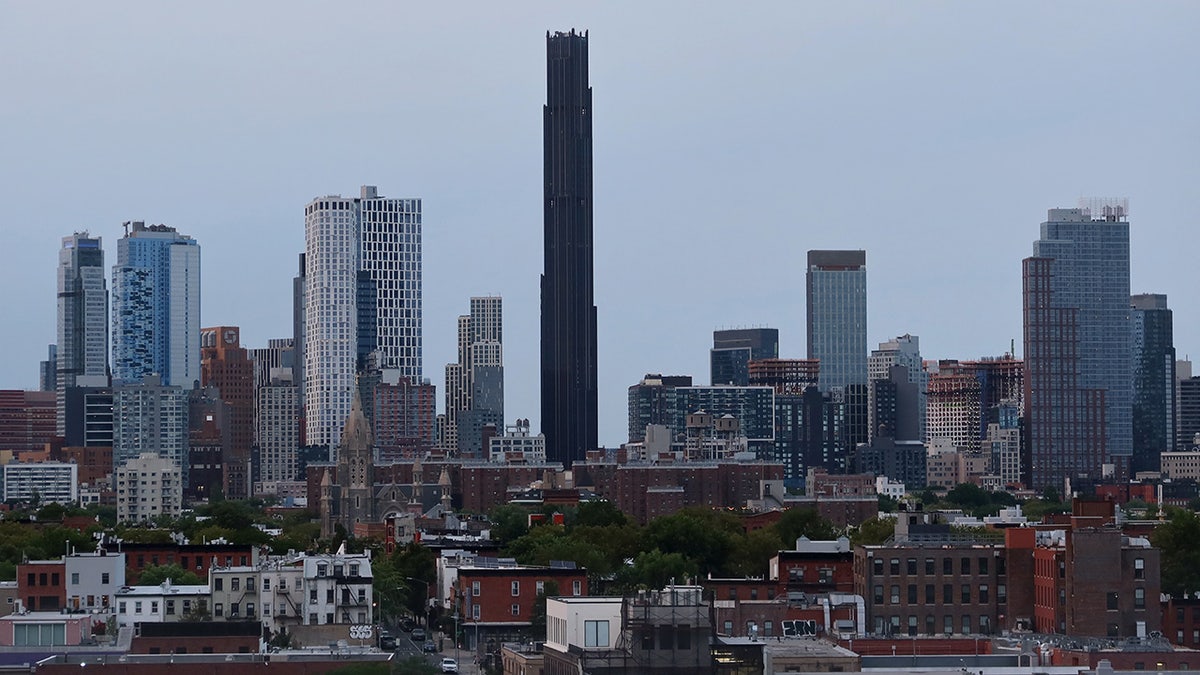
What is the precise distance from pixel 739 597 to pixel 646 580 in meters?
24.0

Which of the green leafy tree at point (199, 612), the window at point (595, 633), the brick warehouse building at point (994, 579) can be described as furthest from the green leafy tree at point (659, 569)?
the window at point (595, 633)

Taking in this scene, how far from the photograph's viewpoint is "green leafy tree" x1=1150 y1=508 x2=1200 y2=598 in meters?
152

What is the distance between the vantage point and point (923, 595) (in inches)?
5330

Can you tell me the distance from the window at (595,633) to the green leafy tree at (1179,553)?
53257 mm

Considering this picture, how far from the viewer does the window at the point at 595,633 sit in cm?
10312

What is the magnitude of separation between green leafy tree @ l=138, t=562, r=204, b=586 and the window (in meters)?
52.2

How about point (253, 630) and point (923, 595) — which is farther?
point (923, 595)

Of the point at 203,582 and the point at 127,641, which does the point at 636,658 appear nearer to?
the point at 127,641

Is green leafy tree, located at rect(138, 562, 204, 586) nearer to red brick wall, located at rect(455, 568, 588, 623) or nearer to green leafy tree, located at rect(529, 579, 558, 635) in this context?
red brick wall, located at rect(455, 568, 588, 623)

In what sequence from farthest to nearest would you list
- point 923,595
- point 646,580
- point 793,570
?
point 646,580
point 793,570
point 923,595

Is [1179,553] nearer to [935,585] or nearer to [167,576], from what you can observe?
[935,585]

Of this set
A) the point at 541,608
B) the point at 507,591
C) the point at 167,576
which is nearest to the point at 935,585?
the point at 541,608

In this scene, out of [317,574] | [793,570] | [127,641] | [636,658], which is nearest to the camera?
[636,658]

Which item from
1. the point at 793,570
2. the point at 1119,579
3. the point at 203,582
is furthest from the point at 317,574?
the point at 1119,579
